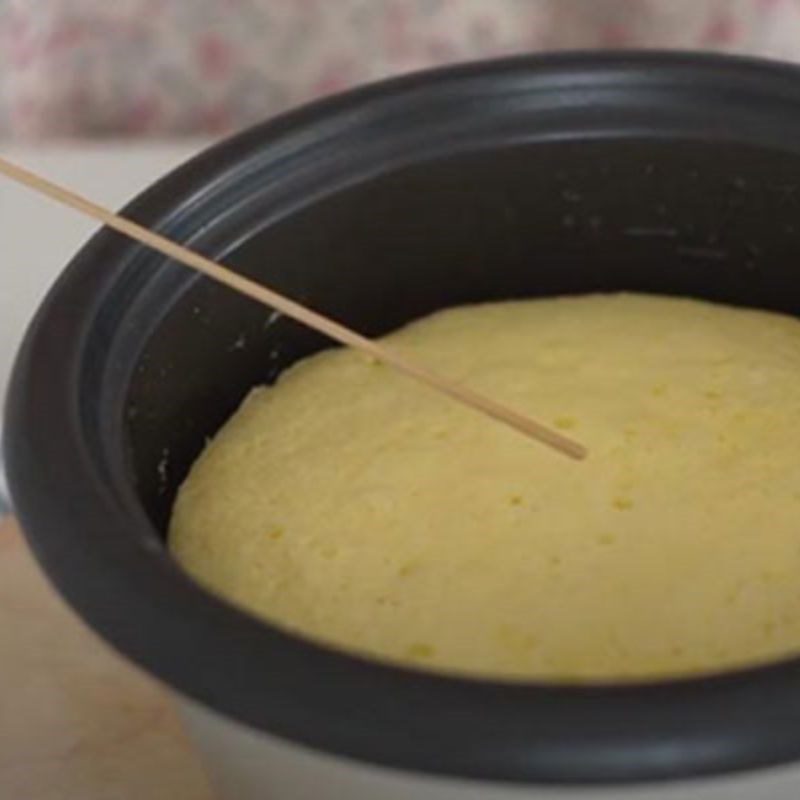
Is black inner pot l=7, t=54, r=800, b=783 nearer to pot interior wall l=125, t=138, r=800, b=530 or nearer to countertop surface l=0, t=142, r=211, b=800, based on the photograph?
pot interior wall l=125, t=138, r=800, b=530

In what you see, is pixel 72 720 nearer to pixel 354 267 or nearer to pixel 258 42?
pixel 354 267

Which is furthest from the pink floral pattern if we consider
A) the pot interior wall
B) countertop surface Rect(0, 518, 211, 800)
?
countertop surface Rect(0, 518, 211, 800)

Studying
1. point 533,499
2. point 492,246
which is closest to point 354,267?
point 492,246

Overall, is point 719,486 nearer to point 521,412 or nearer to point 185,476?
point 521,412

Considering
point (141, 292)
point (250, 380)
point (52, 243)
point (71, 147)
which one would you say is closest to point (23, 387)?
point (141, 292)

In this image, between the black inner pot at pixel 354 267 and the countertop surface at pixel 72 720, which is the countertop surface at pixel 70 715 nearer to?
the countertop surface at pixel 72 720

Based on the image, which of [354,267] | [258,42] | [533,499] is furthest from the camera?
[258,42]

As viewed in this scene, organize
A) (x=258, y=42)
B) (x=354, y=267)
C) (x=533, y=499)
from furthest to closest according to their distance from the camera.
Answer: (x=258, y=42)
(x=354, y=267)
(x=533, y=499)
